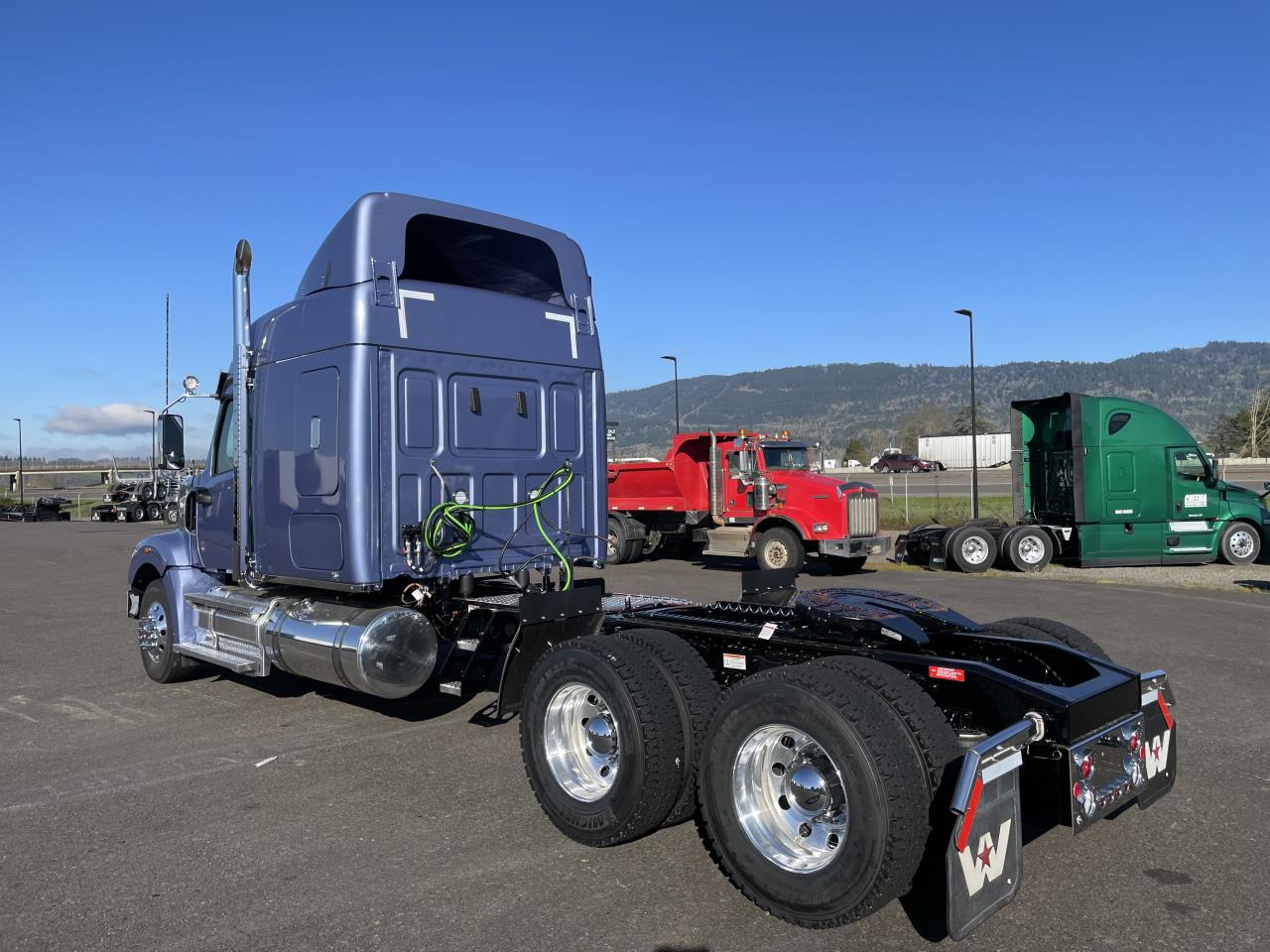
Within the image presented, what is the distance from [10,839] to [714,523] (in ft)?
49.4

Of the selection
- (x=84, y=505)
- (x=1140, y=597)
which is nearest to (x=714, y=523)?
(x=1140, y=597)

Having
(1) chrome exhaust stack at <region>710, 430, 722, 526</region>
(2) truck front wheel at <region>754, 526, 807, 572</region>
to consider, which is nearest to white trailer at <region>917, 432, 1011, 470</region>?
(1) chrome exhaust stack at <region>710, 430, 722, 526</region>

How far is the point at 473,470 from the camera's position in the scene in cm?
626

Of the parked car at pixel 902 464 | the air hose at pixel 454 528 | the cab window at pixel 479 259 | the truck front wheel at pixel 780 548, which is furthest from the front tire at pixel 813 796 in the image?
the parked car at pixel 902 464

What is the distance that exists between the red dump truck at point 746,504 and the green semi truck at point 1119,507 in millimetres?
1940

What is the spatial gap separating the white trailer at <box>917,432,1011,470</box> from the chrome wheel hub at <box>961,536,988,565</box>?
78312 mm

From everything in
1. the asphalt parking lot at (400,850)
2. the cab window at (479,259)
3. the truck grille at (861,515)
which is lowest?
the asphalt parking lot at (400,850)

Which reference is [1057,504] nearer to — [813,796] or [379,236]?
[379,236]

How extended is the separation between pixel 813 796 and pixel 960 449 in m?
103

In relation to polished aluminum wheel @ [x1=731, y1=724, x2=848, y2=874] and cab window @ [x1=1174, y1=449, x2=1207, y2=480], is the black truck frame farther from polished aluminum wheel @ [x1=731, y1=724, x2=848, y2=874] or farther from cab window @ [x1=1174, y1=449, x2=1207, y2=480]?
cab window @ [x1=1174, y1=449, x2=1207, y2=480]

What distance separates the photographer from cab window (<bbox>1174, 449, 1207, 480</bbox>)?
667 inches

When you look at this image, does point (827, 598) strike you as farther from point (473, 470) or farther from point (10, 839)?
point (10, 839)

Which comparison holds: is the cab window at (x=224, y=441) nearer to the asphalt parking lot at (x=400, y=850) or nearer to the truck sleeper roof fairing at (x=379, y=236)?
the truck sleeper roof fairing at (x=379, y=236)

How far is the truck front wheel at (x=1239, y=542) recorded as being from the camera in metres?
17.3
